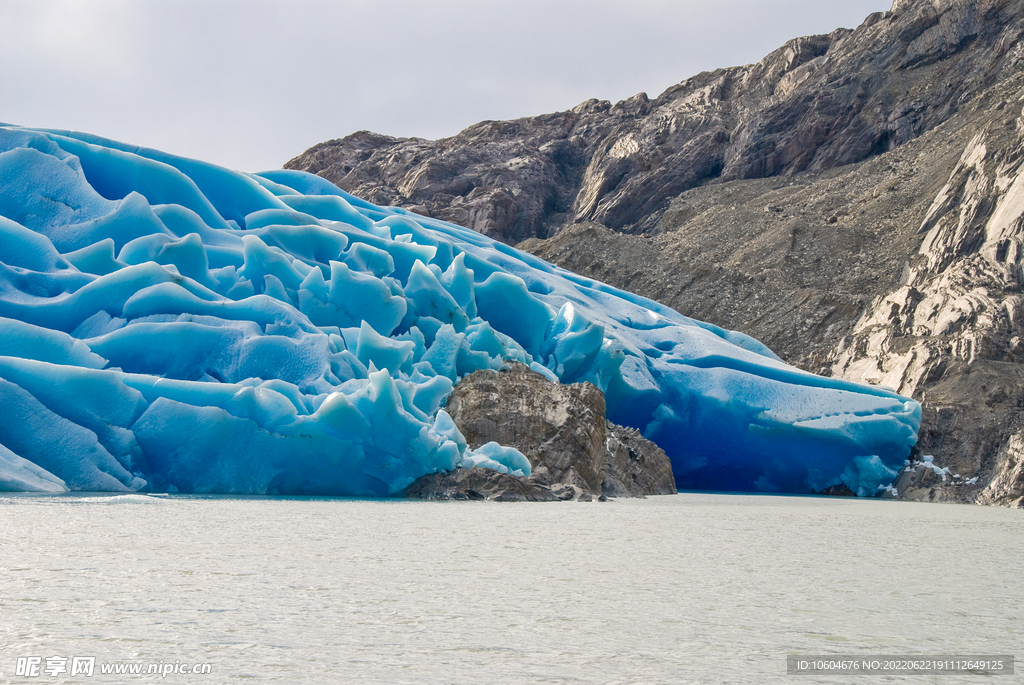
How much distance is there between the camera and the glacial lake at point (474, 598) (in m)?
2.17

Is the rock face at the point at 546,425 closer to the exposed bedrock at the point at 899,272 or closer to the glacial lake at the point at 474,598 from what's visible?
the glacial lake at the point at 474,598

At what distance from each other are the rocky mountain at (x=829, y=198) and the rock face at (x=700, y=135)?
0.27ft

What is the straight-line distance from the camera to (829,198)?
84.5 ft

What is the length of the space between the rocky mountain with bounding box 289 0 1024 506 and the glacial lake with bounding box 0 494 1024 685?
27.2ft

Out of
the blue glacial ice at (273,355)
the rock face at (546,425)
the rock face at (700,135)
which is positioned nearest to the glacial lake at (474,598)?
the blue glacial ice at (273,355)

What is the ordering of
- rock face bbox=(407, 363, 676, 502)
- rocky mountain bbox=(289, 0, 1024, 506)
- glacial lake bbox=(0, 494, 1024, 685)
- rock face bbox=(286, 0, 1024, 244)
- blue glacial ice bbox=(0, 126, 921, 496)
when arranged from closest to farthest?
1. glacial lake bbox=(0, 494, 1024, 685)
2. blue glacial ice bbox=(0, 126, 921, 496)
3. rock face bbox=(407, 363, 676, 502)
4. rocky mountain bbox=(289, 0, 1024, 506)
5. rock face bbox=(286, 0, 1024, 244)

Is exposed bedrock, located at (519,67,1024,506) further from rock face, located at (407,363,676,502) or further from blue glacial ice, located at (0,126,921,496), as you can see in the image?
rock face, located at (407,363,676,502)

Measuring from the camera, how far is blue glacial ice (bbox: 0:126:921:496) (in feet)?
24.2

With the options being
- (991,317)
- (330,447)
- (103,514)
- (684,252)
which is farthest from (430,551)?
(684,252)

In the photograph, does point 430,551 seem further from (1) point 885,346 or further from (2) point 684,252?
(2) point 684,252

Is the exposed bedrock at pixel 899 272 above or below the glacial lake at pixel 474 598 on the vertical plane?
above

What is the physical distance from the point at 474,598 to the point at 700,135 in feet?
112

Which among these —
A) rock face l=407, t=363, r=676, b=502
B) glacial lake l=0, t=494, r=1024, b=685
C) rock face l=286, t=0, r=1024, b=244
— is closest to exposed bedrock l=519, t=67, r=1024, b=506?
rock face l=286, t=0, r=1024, b=244

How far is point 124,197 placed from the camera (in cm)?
941
